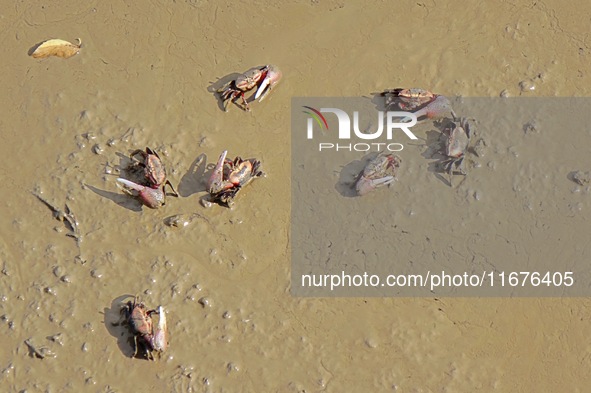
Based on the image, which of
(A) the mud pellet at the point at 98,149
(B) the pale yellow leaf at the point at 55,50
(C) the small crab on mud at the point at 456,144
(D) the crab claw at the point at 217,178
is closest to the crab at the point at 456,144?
(C) the small crab on mud at the point at 456,144

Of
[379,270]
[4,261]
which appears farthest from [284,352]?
[4,261]

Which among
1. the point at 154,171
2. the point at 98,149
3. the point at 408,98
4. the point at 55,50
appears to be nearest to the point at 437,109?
the point at 408,98

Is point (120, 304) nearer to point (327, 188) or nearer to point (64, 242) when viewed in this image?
point (64, 242)

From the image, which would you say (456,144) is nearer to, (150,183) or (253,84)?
(253,84)

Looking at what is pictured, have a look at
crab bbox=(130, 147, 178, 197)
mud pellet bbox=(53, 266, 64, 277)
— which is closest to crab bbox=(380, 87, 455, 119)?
crab bbox=(130, 147, 178, 197)
